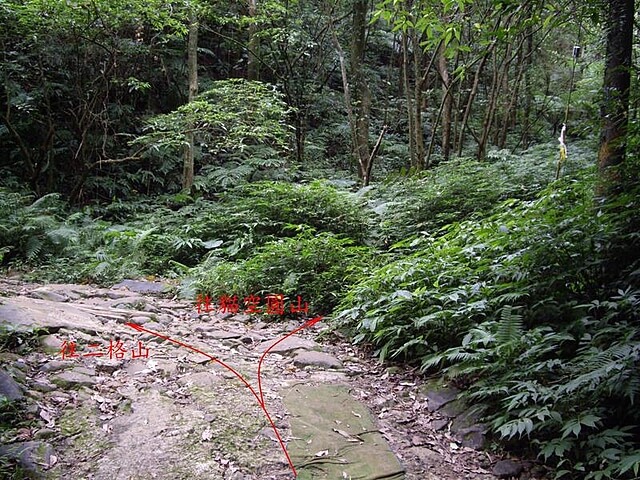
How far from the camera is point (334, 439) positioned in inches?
116

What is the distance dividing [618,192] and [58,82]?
448 inches

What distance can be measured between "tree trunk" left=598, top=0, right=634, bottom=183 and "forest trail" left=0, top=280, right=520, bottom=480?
2.42 metres

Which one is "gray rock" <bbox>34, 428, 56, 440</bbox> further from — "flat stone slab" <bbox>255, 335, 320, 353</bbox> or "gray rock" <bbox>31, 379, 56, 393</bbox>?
"flat stone slab" <bbox>255, 335, 320, 353</bbox>

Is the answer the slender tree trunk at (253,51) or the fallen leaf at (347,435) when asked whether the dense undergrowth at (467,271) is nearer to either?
the fallen leaf at (347,435)

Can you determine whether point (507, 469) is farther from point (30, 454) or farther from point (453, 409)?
point (30, 454)

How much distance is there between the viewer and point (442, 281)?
4215 millimetres

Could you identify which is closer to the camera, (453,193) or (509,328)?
(509,328)

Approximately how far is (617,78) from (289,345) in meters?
3.57

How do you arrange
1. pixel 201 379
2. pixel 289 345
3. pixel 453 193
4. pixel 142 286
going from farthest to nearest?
pixel 453 193 → pixel 142 286 → pixel 289 345 → pixel 201 379

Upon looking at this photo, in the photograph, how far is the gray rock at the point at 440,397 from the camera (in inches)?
131

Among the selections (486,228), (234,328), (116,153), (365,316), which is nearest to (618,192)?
(486,228)

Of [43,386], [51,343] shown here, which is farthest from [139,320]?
[43,386]

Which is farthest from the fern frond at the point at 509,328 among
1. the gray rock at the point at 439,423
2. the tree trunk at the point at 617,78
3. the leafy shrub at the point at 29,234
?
the leafy shrub at the point at 29,234

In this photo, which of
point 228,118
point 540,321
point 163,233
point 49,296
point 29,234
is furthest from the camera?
point 228,118
